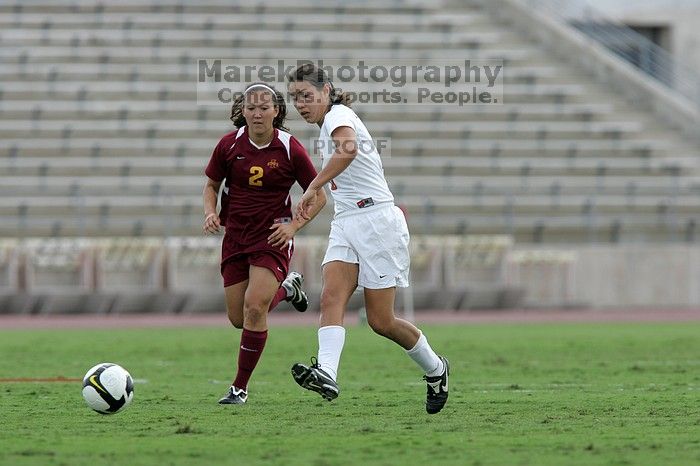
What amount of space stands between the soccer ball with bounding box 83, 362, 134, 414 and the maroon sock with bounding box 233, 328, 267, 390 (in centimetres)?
109

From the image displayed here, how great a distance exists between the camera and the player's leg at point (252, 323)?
29.3 feet

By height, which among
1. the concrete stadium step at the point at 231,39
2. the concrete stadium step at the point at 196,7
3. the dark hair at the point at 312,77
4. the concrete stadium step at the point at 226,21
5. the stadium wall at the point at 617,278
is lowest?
the stadium wall at the point at 617,278

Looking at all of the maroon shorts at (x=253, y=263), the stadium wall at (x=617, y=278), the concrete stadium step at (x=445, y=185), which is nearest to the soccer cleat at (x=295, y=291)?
the maroon shorts at (x=253, y=263)

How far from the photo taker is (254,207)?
9047 millimetres

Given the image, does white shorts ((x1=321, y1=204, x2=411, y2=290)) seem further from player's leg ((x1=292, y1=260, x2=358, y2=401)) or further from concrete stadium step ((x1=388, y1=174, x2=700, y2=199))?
concrete stadium step ((x1=388, y1=174, x2=700, y2=199))

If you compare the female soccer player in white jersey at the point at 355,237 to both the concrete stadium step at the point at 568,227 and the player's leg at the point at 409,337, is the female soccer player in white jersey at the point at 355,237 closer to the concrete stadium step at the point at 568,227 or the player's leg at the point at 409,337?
the player's leg at the point at 409,337

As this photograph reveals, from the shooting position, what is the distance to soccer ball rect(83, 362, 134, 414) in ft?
26.1

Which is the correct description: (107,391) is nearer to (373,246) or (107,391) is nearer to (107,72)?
(373,246)

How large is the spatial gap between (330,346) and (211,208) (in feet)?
4.95

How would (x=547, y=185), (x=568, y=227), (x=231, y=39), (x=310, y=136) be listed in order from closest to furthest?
(x=568, y=227) < (x=547, y=185) < (x=310, y=136) < (x=231, y=39)

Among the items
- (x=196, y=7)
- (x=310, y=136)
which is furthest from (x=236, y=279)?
(x=196, y=7)

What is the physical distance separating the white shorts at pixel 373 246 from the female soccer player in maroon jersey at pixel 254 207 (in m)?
0.75

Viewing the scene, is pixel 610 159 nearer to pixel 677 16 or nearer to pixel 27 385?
pixel 677 16

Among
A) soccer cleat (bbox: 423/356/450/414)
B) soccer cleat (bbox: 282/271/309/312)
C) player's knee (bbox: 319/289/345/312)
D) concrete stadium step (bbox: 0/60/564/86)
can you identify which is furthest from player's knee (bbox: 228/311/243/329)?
concrete stadium step (bbox: 0/60/564/86)
